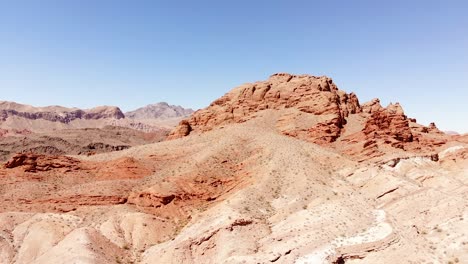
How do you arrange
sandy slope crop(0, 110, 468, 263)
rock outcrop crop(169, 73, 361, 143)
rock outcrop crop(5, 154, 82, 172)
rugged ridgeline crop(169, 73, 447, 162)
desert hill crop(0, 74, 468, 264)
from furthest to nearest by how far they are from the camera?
rock outcrop crop(169, 73, 361, 143) → rugged ridgeline crop(169, 73, 447, 162) → rock outcrop crop(5, 154, 82, 172) → desert hill crop(0, 74, 468, 264) → sandy slope crop(0, 110, 468, 263)

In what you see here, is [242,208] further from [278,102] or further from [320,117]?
[278,102]

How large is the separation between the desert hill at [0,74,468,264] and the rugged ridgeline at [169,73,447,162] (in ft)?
1.27

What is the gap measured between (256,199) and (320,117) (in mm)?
32467

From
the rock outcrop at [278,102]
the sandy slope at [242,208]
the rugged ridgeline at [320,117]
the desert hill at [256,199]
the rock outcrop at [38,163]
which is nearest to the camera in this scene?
the sandy slope at [242,208]

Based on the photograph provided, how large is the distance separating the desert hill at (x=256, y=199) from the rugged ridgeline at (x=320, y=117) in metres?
0.39

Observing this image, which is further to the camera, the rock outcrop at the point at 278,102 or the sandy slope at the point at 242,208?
the rock outcrop at the point at 278,102

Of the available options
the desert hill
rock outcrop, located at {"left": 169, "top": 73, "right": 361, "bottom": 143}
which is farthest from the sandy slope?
rock outcrop, located at {"left": 169, "top": 73, "right": 361, "bottom": 143}

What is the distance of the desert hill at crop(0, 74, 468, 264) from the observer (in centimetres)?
3325

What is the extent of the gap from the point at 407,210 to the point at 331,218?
730 centimetres

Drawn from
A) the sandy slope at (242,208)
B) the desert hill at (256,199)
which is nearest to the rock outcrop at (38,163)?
the desert hill at (256,199)

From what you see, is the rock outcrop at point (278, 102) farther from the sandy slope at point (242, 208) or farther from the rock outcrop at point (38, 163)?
the rock outcrop at point (38, 163)

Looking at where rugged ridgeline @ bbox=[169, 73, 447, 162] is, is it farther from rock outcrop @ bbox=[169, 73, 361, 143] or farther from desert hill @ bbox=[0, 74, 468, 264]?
desert hill @ bbox=[0, 74, 468, 264]


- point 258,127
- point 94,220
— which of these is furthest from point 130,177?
point 258,127

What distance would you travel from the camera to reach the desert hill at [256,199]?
33250 millimetres
